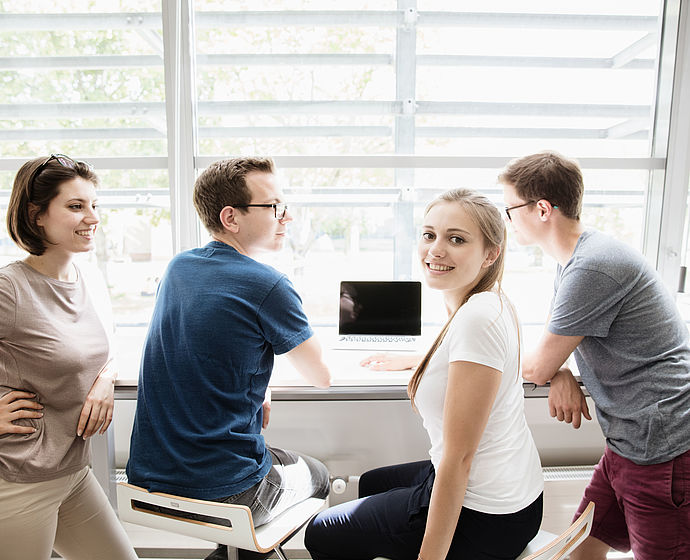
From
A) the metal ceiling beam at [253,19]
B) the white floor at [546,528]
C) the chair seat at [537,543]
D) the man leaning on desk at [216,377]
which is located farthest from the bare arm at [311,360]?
the metal ceiling beam at [253,19]

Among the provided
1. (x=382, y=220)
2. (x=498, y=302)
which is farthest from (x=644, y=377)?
(x=382, y=220)

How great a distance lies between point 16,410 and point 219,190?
31.1 inches

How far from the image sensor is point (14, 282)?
1286 millimetres

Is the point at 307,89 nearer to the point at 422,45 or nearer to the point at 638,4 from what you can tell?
the point at 422,45

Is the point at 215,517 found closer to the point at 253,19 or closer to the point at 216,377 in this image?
the point at 216,377

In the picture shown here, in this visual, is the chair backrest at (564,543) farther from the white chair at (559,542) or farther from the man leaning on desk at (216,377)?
the man leaning on desk at (216,377)

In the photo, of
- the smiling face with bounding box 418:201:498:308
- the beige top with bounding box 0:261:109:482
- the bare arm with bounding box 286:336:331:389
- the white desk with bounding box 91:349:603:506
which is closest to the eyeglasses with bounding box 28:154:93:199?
the beige top with bounding box 0:261:109:482

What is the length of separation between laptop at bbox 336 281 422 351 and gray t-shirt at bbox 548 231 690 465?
867 mm

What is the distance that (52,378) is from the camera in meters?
1.32

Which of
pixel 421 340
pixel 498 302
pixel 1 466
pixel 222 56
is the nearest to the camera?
pixel 498 302

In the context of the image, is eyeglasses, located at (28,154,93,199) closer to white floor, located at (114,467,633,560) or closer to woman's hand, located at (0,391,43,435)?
woman's hand, located at (0,391,43,435)

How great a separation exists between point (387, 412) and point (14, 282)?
135 cm

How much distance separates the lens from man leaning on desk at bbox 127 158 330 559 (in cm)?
118

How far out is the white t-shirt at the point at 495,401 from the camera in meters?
1.03
